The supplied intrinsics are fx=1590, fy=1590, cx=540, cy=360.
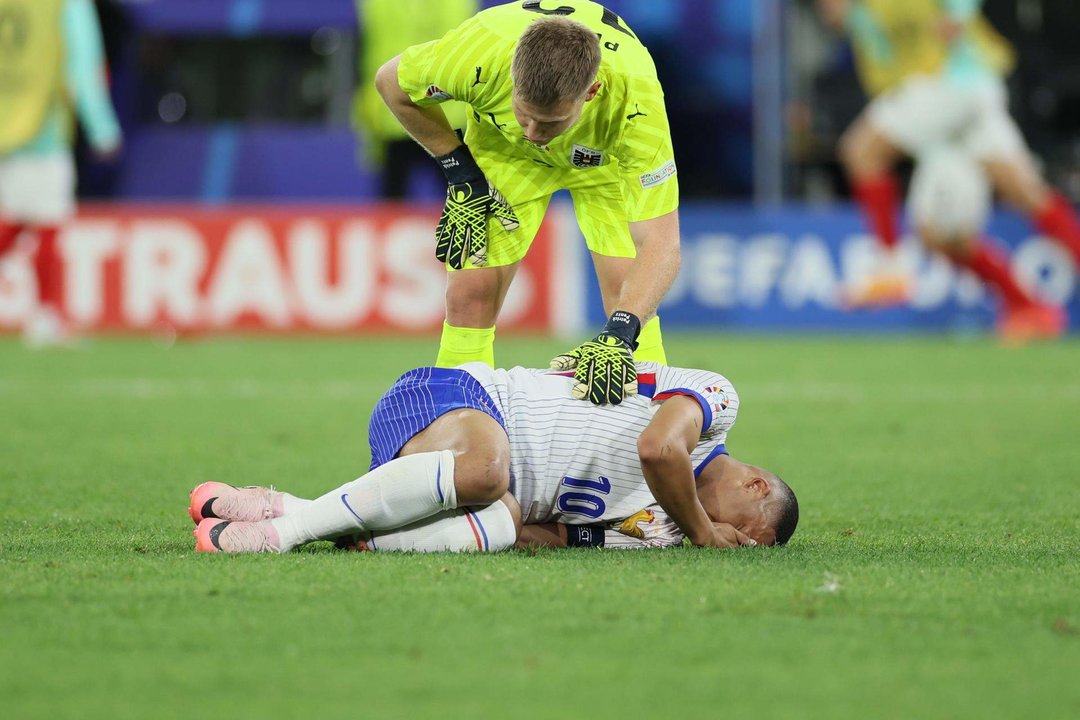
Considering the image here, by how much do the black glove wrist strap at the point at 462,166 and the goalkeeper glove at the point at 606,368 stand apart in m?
1.04

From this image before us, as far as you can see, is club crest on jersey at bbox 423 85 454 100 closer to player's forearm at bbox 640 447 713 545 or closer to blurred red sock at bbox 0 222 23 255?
player's forearm at bbox 640 447 713 545

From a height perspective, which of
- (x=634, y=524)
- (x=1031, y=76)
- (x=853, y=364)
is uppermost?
(x=1031, y=76)

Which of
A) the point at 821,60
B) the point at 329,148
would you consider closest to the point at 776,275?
the point at 821,60

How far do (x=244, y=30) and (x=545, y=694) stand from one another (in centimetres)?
1486

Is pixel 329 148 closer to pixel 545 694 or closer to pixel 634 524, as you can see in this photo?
pixel 634 524

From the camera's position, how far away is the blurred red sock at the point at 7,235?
1238 centimetres

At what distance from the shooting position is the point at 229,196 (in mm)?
16734

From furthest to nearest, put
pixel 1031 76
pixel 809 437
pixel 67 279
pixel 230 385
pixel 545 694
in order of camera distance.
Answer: pixel 1031 76, pixel 67 279, pixel 230 385, pixel 809 437, pixel 545 694

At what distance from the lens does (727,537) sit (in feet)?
14.7

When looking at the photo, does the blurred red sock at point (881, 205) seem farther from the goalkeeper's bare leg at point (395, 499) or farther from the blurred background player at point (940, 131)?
the goalkeeper's bare leg at point (395, 499)

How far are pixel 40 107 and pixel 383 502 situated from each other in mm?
9264

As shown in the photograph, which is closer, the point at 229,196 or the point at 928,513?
the point at 928,513

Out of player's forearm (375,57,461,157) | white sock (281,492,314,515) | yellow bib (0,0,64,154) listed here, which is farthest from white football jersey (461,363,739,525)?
yellow bib (0,0,64,154)

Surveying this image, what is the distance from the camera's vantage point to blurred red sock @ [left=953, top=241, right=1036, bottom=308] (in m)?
13.2
